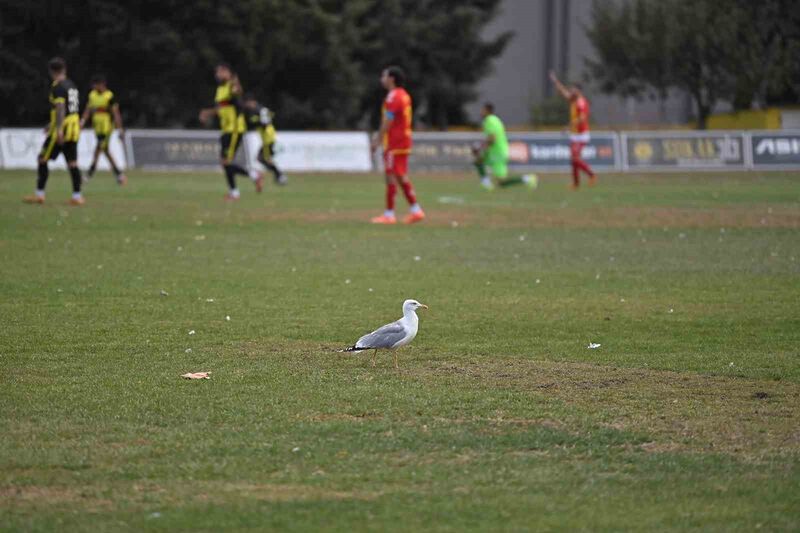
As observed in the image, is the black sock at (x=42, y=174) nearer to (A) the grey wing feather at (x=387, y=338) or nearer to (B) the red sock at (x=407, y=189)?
(B) the red sock at (x=407, y=189)

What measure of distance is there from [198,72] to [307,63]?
16.0 feet

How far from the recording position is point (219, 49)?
169ft

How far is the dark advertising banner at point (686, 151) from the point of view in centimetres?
4134

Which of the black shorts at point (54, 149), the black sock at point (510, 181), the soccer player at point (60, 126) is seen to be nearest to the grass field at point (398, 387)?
the soccer player at point (60, 126)

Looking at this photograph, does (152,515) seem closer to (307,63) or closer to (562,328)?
(562,328)

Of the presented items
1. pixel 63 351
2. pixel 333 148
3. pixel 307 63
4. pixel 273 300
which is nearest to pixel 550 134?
pixel 333 148

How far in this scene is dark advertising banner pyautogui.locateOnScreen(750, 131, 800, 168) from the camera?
40.9 m

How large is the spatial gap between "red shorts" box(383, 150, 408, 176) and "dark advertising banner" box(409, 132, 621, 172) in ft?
66.6

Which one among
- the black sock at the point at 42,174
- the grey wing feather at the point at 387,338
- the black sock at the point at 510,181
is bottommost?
the black sock at the point at 510,181

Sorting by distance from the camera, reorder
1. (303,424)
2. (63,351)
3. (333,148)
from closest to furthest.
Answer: (303,424), (63,351), (333,148)

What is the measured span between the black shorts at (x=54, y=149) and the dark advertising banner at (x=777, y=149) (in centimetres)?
2468

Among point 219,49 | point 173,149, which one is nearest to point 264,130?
point 173,149

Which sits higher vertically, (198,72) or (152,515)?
(198,72)

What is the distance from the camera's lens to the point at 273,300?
39.7ft
